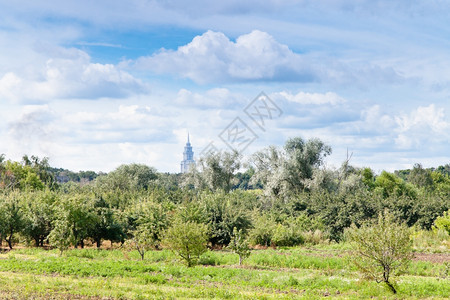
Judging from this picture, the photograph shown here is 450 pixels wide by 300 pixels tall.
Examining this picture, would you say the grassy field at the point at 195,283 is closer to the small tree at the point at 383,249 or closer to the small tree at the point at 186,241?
the small tree at the point at 383,249

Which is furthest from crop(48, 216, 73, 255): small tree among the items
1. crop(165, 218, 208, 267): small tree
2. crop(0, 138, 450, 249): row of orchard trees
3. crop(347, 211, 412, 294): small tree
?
crop(347, 211, 412, 294): small tree

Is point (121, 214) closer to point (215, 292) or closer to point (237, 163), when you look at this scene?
point (215, 292)

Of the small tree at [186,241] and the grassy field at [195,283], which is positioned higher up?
the small tree at [186,241]

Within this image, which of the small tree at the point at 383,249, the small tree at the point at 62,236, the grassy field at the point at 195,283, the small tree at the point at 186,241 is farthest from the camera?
the small tree at the point at 62,236

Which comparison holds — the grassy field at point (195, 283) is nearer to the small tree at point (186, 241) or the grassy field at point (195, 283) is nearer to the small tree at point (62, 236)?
the small tree at point (186, 241)

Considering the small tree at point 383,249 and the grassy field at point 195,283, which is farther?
the small tree at point 383,249

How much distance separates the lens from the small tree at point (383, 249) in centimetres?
1460

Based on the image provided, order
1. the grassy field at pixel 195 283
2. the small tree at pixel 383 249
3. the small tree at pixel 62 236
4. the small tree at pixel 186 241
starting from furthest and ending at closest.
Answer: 1. the small tree at pixel 62 236
2. the small tree at pixel 186 241
3. the small tree at pixel 383 249
4. the grassy field at pixel 195 283

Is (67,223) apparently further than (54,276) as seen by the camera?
Yes

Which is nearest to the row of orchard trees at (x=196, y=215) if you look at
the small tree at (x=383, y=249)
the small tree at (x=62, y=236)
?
the small tree at (x=62, y=236)

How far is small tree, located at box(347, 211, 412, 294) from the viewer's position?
14.6 m

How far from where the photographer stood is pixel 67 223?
26.8m

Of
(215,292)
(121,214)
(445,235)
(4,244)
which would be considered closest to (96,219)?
(121,214)

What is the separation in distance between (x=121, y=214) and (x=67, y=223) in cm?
771
